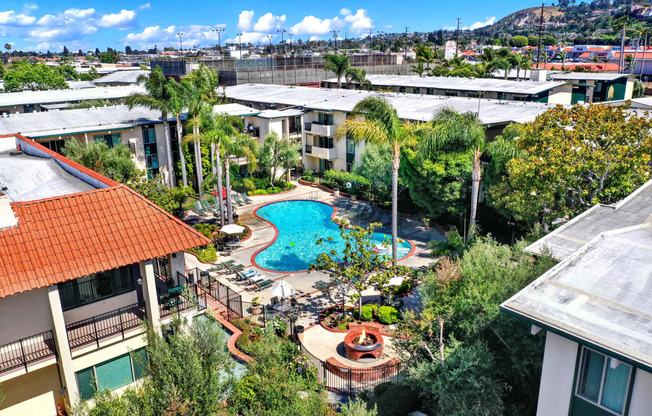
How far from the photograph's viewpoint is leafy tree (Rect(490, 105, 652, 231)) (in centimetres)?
2273

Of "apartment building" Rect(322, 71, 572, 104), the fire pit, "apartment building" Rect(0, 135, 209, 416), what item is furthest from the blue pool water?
"apartment building" Rect(322, 71, 572, 104)

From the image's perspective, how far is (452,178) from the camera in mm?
33844

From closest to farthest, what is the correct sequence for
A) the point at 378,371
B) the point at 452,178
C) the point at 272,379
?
the point at 272,379 → the point at 378,371 → the point at 452,178

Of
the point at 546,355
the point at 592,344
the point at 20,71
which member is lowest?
the point at 546,355

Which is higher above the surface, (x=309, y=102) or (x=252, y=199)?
(x=309, y=102)

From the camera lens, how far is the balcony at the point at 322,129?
49.2m

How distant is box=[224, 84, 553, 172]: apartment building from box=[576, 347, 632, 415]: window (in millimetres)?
30963

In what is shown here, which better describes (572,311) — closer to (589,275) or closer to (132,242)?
(589,275)

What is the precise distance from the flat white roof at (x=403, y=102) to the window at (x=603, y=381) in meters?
29.2

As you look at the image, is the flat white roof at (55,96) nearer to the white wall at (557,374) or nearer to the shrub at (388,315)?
the shrub at (388,315)

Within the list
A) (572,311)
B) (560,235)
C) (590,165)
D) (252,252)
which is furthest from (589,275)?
(252,252)

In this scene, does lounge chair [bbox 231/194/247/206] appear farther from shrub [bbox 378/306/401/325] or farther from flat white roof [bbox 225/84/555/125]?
shrub [bbox 378/306/401/325]

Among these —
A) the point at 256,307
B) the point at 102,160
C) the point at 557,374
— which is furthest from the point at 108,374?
the point at 102,160

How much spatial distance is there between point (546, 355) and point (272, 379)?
7209 mm
